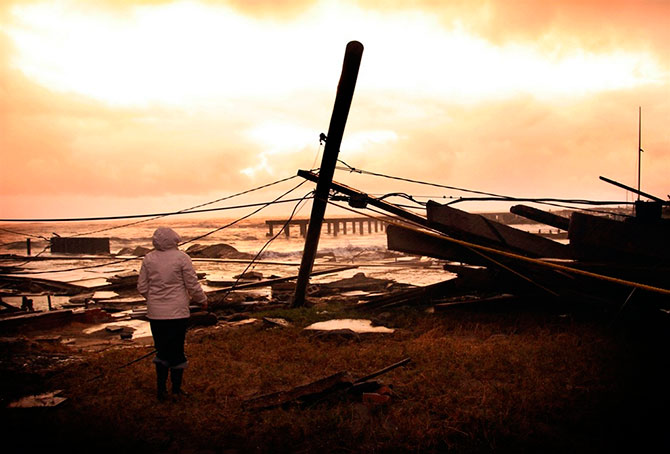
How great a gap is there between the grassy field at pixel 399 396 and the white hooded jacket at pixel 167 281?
3.54 ft

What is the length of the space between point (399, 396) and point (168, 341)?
2786 mm

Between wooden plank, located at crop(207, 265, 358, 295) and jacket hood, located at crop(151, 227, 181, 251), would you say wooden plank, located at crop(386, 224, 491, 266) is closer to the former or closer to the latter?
wooden plank, located at crop(207, 265, 358, 295)

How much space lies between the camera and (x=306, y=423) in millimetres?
4145

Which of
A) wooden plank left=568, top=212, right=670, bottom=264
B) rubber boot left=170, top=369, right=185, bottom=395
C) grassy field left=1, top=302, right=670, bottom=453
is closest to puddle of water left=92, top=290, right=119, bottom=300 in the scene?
grassy field left=1, top=302, right=670, bottom=453

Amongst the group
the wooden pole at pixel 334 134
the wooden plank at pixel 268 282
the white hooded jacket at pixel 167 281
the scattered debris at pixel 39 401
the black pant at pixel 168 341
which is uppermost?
the wooden pole at pixel 334 134

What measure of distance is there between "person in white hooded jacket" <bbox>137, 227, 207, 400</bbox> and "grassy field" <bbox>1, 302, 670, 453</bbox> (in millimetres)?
448

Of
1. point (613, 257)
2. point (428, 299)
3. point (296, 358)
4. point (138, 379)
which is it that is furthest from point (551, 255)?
point (138, 379)

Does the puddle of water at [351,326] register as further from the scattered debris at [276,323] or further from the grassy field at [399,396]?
the scattered debris at [276,323]

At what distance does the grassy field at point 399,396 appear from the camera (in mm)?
3822

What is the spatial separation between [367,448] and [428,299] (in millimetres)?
Answer: 6425

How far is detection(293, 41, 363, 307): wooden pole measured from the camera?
746cm

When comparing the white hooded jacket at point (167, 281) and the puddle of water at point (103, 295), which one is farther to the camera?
the puddle of water at point (103, 295)

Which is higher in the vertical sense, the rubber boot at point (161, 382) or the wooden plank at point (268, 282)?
the rubber boot at point (161, 382)

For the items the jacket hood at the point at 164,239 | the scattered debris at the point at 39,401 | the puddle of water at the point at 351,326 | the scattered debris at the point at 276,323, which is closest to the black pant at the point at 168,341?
the jacket hood at the point at 164,239
